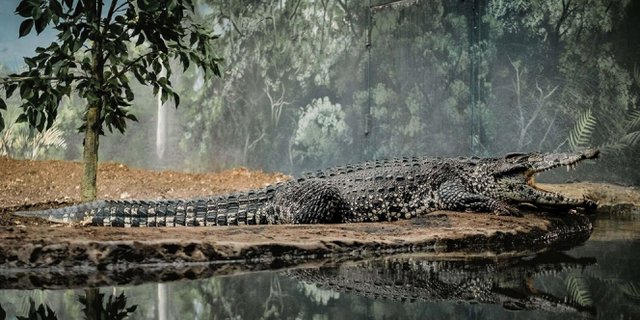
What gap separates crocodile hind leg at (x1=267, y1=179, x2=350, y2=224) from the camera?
15.5 feet

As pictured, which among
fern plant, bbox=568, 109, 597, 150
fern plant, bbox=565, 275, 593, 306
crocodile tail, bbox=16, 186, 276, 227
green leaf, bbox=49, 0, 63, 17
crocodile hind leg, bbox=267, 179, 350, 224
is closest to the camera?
fern plant, bbox=565, 275, 593, 306

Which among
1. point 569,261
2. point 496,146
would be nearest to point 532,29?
point 496,146

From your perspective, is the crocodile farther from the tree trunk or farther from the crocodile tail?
the tree trunk

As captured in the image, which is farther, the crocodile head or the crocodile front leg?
the crocodile head

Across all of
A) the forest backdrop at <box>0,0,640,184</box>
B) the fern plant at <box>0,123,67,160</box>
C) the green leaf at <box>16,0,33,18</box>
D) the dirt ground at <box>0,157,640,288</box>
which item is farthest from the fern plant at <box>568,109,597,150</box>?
the fern plant at <box>0,123,67,160</box>

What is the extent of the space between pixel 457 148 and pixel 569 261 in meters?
3.93

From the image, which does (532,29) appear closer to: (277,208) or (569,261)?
(277,208)

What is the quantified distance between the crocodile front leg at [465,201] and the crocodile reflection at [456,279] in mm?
1450

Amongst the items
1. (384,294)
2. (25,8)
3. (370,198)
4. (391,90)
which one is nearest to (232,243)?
(384,294)

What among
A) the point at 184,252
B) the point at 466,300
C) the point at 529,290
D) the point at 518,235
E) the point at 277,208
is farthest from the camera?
the point at 277,208

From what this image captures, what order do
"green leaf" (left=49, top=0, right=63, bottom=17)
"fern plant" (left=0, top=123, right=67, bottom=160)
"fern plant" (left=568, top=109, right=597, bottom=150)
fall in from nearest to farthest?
1. "green leaf" (left=49, top=0, right=63, bottom=17)
2. "fern plant" (left=568, top=109, right=597, bottom=150)
3. "fern plant" (left=0, top=123, right=67, bottom=160)

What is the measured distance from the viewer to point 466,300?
2.17 m

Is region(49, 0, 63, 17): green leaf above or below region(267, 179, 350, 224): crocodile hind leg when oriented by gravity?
above

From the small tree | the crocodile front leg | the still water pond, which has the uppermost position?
the small tree
